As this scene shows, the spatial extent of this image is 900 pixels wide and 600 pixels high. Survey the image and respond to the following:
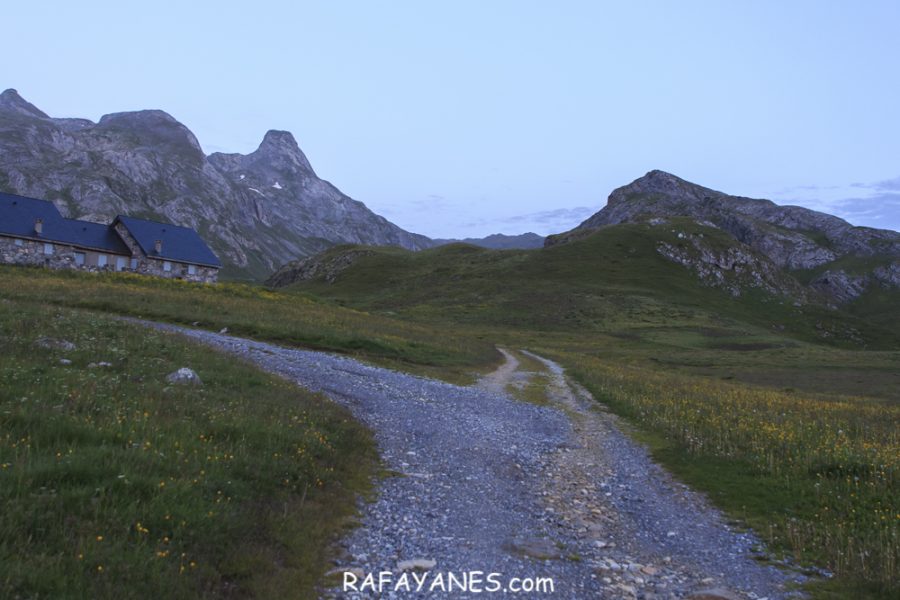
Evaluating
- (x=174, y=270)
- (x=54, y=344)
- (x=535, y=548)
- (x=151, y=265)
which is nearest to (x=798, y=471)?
(x=535, y=548)

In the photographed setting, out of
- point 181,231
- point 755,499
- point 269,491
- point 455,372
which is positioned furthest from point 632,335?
point 269,491

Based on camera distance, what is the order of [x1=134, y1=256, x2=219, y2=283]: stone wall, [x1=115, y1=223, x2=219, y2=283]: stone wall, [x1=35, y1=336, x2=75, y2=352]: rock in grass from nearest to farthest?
[x1=35, y1=336, x2=75, y2=352]: rock in grass
[x1=115, y1=223, x2=219, y2=283]: stone wall
[x1=134, y1=256, x2=219, y2=283]: stone wall

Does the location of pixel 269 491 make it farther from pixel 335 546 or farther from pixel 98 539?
pixel 98 539

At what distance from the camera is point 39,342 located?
2059 cm

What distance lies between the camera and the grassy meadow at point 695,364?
1388 cm

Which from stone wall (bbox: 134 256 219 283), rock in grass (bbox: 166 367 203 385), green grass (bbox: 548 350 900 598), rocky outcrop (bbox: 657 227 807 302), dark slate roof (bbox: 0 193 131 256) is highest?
rocky outcrop (bbox: 657 227 807 302)

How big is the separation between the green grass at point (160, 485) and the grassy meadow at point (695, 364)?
974 cm

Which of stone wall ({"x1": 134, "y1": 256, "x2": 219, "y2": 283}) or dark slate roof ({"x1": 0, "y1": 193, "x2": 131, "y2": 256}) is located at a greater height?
dark slate roof ({"x1": 0, "y1": 193, "x2": 131, "y2": 256})

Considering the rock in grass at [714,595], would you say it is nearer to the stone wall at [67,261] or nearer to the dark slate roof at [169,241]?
the stone wall at [67,261]

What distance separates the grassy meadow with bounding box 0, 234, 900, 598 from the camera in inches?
546

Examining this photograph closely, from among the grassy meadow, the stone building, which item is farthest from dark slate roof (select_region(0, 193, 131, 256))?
the grassy meadow

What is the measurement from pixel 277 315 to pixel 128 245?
5902 cm

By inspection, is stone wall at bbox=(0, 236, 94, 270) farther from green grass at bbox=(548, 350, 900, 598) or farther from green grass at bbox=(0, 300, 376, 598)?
green grass at bbox=(548, 350, 900, 598)

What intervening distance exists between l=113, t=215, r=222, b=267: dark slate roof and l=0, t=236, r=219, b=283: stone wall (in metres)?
1.34
